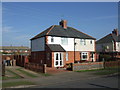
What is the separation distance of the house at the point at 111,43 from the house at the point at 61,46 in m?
16.9

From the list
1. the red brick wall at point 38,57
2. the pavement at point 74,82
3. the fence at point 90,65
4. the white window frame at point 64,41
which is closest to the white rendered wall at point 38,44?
the red brick wall at point 38,57

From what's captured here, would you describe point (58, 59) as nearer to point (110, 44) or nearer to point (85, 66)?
point (85, 66)

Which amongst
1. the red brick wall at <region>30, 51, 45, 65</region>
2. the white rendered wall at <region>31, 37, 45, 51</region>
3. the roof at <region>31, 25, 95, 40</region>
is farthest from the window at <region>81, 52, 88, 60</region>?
the white rendered wall at <region>31, 37, 45, 51</region>

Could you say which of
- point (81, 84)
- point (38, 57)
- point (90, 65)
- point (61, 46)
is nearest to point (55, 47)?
point (61, 46)

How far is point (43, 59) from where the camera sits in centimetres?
2442

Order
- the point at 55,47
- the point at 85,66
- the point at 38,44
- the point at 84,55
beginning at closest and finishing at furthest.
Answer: the point at 85,66 < the point at 55,47 < the point at 38,44 < the point at 84,55

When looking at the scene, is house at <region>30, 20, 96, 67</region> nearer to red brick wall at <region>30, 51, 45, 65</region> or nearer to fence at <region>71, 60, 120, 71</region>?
red brick wall at <region>30, 51, 45, 65</region>

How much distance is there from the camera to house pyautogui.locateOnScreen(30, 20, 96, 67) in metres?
22.8

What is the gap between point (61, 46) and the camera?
81.1 ft

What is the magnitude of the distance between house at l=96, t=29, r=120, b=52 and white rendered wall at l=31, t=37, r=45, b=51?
22.5 m

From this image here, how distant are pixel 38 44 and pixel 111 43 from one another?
2495 centimetres

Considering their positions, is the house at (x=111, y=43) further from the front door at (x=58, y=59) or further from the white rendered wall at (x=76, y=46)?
the front door at (x=58, y=59)

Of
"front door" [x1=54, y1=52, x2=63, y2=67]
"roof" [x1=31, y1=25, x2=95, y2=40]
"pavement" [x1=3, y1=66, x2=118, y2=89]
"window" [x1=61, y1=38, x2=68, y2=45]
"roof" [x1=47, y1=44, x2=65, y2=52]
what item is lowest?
"pavement" [x1=3, y1=66, x2=118, y2=89]

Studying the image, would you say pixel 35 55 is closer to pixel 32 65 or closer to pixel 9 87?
pixel 32 65
